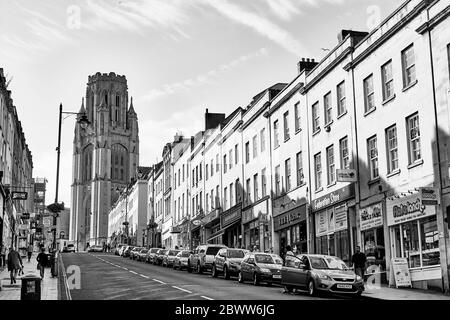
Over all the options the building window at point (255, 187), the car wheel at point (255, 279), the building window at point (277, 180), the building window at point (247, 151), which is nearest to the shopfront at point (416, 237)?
the car wheel at point (255, 279)

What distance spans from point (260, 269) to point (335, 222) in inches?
246

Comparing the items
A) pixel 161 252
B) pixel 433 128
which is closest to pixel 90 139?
pixel 161 252

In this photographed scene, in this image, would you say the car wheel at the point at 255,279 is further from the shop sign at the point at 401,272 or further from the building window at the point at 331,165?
the building window at the point at 331,165

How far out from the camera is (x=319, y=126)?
34.2 meters

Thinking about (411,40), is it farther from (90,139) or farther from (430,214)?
(90,139)

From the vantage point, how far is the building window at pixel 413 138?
2497cm

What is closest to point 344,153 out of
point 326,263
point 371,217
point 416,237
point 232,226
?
point 371,217

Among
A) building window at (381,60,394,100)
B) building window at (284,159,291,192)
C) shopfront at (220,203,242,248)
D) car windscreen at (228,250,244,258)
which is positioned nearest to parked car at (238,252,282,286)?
car windscreen at (228,250,244,258)

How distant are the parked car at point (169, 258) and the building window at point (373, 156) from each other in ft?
67.4

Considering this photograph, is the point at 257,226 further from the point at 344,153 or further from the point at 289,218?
the point at 344,153

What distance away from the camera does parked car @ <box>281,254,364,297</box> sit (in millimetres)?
20922

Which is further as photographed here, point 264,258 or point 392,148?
point 264,258

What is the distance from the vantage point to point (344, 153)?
3138cm

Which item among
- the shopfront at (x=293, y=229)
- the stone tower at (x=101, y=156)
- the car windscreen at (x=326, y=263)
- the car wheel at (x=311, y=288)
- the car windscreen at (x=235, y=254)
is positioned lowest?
the car wheel at (x=311, y=288)
